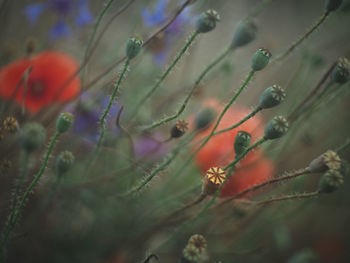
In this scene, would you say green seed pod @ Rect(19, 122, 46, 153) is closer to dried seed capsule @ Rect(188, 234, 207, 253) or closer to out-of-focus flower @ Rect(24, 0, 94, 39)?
dried seed capsule @ Rect(188, 234, 207, 253)

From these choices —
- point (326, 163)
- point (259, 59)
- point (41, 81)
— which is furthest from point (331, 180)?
point (41, 81)

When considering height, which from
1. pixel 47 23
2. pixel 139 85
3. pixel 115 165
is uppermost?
pixel 47 23

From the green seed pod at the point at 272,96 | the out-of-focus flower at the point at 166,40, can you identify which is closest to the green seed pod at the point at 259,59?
the green seed pod at the point at 272,96

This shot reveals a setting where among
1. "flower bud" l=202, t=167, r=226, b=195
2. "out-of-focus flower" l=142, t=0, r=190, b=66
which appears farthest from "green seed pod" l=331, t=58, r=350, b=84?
"out-of-focus flower" l=142, t=0, r=190, b=66

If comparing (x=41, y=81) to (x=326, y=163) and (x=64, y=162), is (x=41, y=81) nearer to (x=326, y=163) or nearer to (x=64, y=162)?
(x=64, y=162)

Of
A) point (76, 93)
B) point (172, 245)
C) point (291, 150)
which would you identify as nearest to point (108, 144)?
point (76, 93)

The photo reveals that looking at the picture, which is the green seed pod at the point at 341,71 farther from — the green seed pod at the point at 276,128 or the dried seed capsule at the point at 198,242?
the dried seed capsule at the point at 198,242

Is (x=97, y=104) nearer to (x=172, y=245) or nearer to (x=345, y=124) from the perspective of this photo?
(x=172, y=245)
